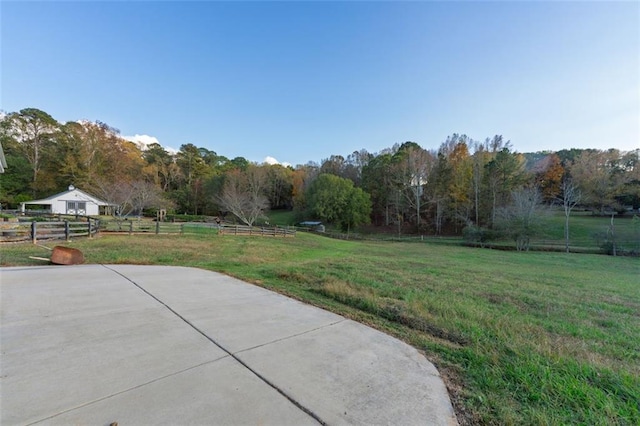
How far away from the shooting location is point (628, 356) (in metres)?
3.08

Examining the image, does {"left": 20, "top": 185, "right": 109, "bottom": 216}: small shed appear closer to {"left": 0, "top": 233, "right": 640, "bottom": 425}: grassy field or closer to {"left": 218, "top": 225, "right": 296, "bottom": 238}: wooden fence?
{"left": 218, "top": 225, "right": 296, "bottom": 238}: wooden fence

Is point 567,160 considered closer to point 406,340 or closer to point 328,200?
point 328,200

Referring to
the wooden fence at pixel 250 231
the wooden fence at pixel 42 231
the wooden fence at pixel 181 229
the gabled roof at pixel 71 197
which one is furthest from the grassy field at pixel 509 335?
the gabled roof at pixel 71 197

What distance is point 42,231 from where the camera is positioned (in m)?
10.8

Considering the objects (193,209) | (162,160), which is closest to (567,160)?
(193,209)

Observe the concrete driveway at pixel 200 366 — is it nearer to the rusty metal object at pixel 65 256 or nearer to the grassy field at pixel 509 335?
the grassy field at pixel 509 335

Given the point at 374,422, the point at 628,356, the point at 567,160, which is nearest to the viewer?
the point at 374,422

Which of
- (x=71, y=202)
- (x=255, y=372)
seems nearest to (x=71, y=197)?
(x=71, y=202)

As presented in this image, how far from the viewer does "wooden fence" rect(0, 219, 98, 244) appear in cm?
983

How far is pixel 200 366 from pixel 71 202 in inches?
1703

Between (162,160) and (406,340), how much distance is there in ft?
198

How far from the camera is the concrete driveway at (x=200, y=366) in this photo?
1.91 meters

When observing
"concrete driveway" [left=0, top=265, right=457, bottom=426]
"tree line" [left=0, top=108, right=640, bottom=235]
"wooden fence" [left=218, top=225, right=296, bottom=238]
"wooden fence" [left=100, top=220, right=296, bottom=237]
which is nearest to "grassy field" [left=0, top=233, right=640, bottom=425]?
"concrete driveway" [left=0, top=265, right=457, bottom=426]

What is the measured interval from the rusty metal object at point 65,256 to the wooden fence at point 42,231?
14.1 ft
